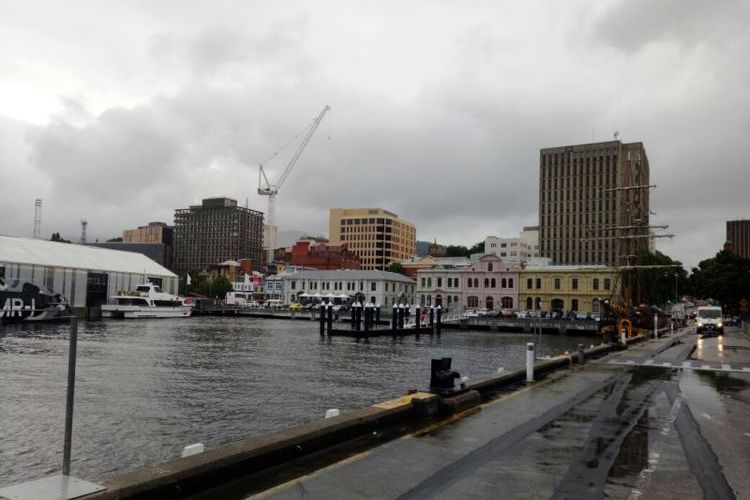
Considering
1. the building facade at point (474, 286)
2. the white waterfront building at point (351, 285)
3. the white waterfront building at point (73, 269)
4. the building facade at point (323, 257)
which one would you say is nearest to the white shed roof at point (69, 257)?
the white waterfront building at point (73, 269)

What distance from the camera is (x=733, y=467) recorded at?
913 centimetres

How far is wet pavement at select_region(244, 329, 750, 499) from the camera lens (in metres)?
7.87

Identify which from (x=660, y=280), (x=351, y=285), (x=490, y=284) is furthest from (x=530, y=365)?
(x=660, y=280)

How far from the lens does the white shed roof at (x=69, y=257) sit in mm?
77125

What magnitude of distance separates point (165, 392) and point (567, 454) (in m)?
16.6

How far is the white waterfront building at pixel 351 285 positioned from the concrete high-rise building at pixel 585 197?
50.8 meters

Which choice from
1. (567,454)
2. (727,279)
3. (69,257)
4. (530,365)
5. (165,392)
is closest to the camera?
(567,454)

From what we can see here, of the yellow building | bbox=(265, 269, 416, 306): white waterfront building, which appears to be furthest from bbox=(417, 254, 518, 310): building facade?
bbox=(265, 269, 416, 306): white waterfront building

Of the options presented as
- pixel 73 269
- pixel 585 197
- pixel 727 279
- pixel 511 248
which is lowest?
pixel 73 269

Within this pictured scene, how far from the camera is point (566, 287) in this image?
104 meters

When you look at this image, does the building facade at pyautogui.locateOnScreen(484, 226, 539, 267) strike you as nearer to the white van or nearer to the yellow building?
the yellow building

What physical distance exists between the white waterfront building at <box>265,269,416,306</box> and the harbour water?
250 feet

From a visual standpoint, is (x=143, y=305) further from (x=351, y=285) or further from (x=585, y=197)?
(x=585, y=197)

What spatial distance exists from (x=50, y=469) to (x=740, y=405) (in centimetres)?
1574
